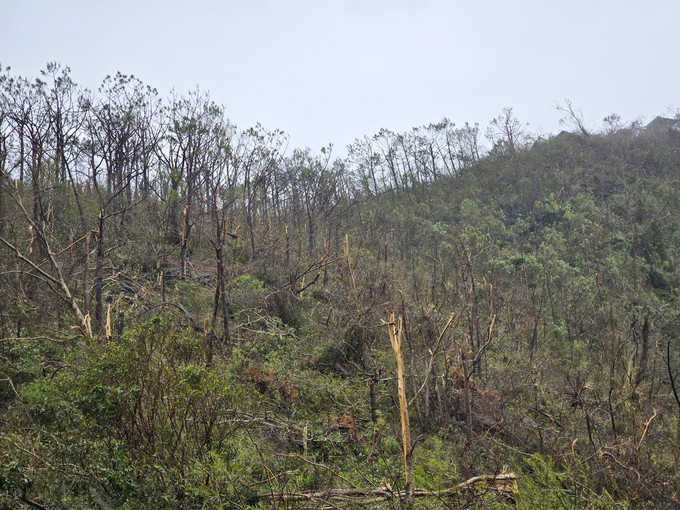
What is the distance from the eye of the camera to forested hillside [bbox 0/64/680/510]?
165 inches

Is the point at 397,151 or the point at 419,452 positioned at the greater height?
the point at 397,151

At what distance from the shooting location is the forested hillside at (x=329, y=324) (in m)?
4.19

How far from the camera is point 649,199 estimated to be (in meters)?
19.7

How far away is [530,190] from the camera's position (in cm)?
2188

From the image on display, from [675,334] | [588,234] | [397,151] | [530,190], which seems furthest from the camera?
[397,151]

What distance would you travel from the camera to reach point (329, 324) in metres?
10.1

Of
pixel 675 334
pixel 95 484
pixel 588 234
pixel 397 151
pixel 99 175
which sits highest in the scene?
pixel 397 151

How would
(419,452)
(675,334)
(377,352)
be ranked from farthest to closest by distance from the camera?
1. (675,334)
2. (377,352)
3. (419,452)

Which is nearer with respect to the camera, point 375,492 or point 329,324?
point 375,492

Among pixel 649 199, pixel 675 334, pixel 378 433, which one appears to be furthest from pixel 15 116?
pixel 649 199

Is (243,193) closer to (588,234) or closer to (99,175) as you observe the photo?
(99,175)

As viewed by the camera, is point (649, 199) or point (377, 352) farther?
point (649, 199)

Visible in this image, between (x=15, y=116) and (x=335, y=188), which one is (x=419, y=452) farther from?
(x=335, y=188)

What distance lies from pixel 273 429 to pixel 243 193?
10544mm
